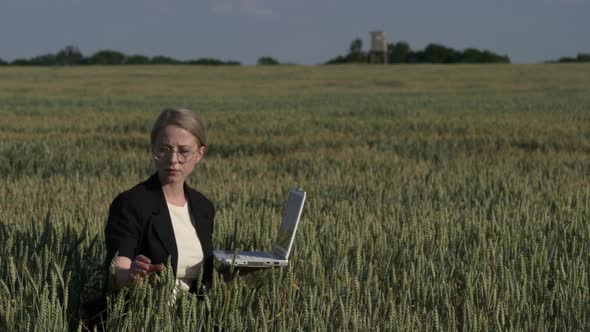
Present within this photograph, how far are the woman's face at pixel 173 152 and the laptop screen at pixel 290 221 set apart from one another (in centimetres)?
34

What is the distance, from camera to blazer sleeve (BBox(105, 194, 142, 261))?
8.64 ft

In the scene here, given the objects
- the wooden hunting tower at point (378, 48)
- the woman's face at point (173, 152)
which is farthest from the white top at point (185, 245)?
the wooden hunting tower at point (378, 48)

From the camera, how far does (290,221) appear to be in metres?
2.72

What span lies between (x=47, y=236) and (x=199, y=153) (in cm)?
93

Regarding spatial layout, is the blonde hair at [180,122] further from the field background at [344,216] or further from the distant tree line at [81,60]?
the distant tree line at [81,60]

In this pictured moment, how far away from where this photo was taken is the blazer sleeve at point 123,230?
104 inches

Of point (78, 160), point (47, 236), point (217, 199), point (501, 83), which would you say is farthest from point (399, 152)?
point (501, 83)

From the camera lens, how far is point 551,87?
36312 mm

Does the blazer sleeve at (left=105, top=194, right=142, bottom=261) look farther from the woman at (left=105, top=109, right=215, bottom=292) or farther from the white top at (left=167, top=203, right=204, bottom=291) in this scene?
the white top at (left=167, top=203, right=204, bottom=291)

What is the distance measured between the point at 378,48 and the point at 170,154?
68.1 meters

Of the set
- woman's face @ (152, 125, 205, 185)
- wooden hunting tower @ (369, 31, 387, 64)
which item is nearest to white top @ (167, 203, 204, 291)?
woman's face @ (152, 125, 205, 185)

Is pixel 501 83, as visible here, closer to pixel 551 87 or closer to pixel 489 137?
pixel 551 87

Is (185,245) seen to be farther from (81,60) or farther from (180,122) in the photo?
(81,60)

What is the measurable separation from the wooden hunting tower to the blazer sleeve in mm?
67377
